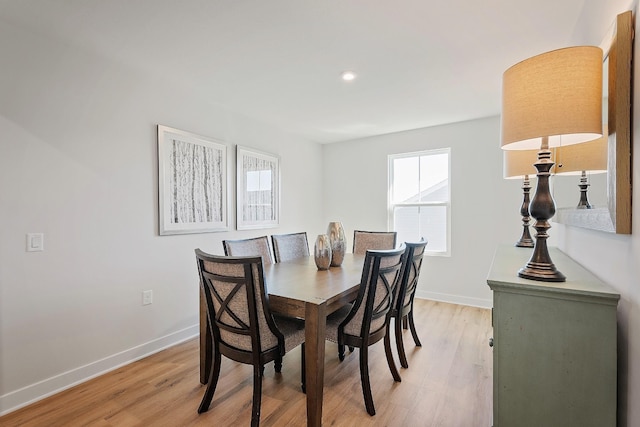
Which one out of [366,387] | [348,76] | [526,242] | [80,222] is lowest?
[366,387]

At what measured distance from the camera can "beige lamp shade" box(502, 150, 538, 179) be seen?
2000 mm

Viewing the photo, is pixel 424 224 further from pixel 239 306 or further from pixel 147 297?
pixel 147 297

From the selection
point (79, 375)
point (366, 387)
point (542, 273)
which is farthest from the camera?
point (79, 375)

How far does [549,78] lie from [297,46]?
1.64 m

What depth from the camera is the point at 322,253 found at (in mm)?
→ 2434

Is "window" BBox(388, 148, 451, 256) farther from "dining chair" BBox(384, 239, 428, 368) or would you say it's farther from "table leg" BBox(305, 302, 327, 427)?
"table leg" BBox(305, 302, 327, 427)

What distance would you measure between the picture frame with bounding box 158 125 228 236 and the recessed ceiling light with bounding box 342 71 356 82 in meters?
1.53

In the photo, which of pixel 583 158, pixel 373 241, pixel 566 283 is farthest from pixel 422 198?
pixel 566 283

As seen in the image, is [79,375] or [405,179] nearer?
[79,375]

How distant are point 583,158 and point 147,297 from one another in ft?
10.6

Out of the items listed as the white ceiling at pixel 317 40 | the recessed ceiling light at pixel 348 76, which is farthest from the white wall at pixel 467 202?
the recessed ceiling light at pixel 348 76

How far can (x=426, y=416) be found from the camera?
1.82 meters

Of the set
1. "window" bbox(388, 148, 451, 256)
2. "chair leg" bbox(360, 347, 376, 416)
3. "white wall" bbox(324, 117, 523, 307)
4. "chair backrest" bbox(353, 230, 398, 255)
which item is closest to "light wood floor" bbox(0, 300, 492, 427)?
"chair leg" bbox(360, 347, 376, 416)

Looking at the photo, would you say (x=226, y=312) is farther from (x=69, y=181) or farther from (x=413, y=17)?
(x=413, y=17)
